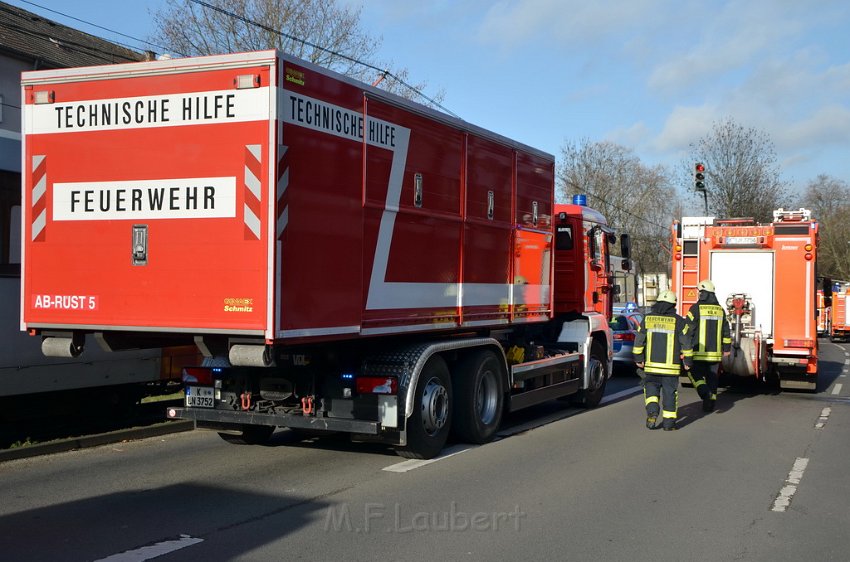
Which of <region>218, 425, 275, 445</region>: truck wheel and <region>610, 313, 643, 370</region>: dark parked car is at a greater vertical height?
<region>610, 313, 643, 370</region>: dark parked car

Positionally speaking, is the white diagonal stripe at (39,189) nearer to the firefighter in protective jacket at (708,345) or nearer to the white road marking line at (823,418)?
the firefighter in protective jacket at (708,345)

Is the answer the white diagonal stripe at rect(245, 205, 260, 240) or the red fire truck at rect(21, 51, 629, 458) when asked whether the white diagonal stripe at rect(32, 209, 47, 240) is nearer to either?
the red fire truck at rect(21, 51, 629, 458)

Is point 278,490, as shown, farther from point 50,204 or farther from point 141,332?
point 50,204

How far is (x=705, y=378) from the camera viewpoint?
39.4ft

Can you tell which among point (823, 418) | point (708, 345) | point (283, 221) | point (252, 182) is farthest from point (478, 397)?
point (823, 418)

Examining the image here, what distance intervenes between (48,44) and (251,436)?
17573 mm

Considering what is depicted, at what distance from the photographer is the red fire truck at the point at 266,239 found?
20.9 feet

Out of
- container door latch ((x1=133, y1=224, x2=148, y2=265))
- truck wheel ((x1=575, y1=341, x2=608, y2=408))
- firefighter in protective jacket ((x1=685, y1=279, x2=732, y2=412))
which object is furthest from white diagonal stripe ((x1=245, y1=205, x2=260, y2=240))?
firefighter in protective jacket ((x1=685, y1=279, x2=732, y2=412))

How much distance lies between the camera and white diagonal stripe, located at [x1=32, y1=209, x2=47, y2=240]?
7219 mm

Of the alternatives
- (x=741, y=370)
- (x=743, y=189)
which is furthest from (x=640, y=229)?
(x=741, y=370)

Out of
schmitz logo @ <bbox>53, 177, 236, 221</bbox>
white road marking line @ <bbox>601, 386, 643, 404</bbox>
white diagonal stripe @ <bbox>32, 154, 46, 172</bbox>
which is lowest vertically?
white road marking line @ <bbox>601, 386, 643, 404</bbox>

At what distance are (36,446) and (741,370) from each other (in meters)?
10.6

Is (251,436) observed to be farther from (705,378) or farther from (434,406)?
(705,378)

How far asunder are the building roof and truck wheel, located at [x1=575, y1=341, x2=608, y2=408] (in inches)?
608
